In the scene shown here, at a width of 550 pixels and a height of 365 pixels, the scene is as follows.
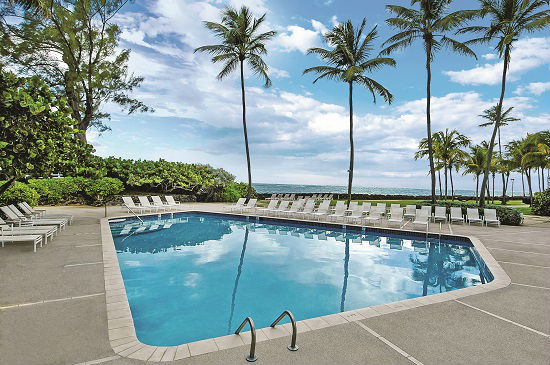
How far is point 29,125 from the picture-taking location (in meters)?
7.13

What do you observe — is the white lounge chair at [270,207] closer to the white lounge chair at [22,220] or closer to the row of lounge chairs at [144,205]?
the row of lounge chairs at [144,205]

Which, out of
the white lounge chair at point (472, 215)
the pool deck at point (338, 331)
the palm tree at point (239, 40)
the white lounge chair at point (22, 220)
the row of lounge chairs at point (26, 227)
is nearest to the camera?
the pool deck at point (338, 331)

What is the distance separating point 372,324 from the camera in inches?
141

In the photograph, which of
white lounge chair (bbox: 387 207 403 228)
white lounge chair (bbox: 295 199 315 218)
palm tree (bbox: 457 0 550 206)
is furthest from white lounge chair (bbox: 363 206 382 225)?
palm tree (bbox: 457 0 550 206)

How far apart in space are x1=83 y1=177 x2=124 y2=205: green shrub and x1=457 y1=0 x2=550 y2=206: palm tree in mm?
21474

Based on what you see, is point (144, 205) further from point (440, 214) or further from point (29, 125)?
point (440, 214)

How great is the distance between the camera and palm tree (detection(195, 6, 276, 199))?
1833 centimetres

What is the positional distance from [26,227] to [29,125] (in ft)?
8.93

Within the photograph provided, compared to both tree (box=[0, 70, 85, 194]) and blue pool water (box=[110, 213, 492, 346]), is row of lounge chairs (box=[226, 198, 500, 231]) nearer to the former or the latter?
blue pool water (box=[110, 213, 492, 346])

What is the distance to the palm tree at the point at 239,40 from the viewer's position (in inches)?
722

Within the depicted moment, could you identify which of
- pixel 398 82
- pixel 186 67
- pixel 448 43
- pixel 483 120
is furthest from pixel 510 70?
pixel 483 120

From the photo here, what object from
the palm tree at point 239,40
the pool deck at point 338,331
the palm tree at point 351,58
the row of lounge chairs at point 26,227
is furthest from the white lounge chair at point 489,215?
the row of lounge chairs at point 26,227

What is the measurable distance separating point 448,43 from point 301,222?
40.8 feet

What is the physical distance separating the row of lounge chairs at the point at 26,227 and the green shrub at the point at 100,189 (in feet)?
22.6
